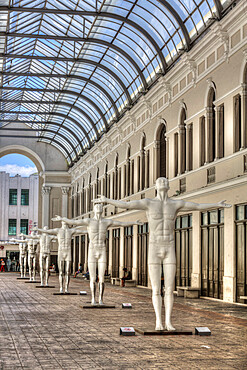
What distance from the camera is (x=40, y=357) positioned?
31.1 ft

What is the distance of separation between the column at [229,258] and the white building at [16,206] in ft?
197

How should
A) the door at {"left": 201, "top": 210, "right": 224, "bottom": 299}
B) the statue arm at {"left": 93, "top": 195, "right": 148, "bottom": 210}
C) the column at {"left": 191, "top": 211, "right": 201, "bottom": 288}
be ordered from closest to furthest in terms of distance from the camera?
1. the statue arm at {"left": 93, "top": 195, "right": 148, "bottom": 210}
2. the door at {"left": 201, "top": 210, "right": 224, "bottom": 299}
3. the column at {"left": 191, "top": 211, "right": 201, "bottom": 288}

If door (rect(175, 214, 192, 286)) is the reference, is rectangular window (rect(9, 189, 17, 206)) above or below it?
above

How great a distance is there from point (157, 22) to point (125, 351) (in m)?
23.1

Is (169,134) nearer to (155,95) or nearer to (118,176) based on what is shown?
(155,95)

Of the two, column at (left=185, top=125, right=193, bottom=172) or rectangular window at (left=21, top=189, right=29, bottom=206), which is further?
rectangular window at (left=21, top=189, right=29, bottom=206)

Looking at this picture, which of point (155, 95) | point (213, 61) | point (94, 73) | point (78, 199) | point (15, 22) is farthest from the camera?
point (78, 199)

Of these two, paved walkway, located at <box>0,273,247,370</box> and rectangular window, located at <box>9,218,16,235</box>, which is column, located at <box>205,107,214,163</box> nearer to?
paved walkway, located at <box>0,273,247,370</box>

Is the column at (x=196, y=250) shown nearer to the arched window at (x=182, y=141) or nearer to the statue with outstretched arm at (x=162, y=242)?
the arched window at (x=182, y=141)

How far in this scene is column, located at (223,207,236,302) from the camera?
74.7 feet

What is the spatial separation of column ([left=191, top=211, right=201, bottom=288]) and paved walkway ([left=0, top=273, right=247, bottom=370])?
8499mm

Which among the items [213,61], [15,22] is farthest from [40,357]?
[15,22]

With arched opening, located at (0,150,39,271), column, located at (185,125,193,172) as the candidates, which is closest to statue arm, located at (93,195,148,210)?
column, located at (185,125,193,172)

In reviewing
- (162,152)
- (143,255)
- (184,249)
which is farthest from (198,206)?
(143,255)
